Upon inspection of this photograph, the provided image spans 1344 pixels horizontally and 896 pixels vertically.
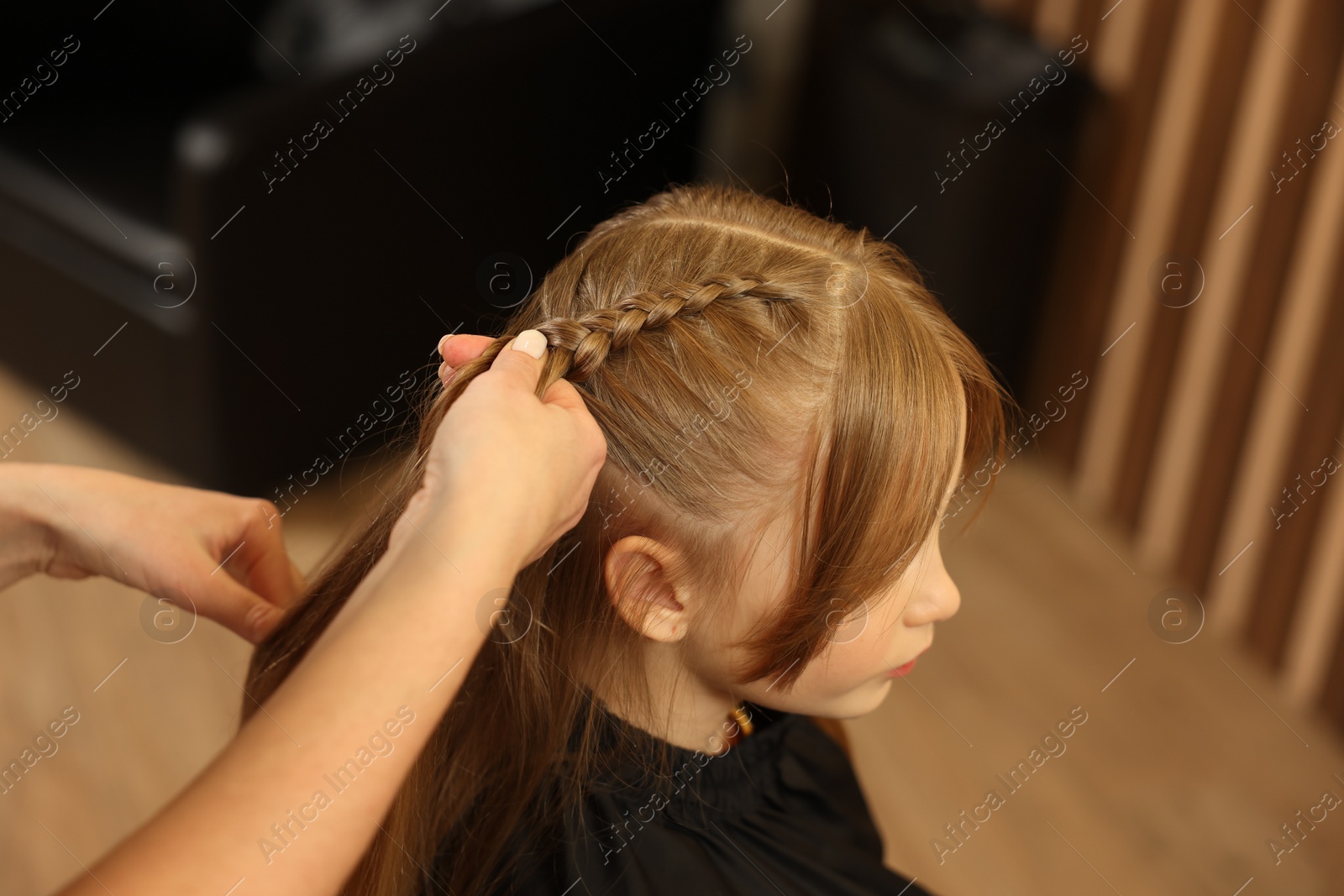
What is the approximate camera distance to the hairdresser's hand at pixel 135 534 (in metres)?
0.82

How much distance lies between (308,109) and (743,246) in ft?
3.99

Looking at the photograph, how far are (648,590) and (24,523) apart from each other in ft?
1.50

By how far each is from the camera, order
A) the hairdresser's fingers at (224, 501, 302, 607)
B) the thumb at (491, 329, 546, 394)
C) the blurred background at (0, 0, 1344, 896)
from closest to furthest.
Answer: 1. the thumb at (491, 329, 546, 394)
2. the hairdresser's fingers at (224, 501, 302, 607)
3. the blurred background at (0, 0, 1344, 896)

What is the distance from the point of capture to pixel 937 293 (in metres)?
2.09

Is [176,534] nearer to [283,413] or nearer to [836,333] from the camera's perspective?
[836,333]

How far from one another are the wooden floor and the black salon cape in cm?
58

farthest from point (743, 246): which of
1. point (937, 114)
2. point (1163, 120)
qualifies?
point (1163, 120)

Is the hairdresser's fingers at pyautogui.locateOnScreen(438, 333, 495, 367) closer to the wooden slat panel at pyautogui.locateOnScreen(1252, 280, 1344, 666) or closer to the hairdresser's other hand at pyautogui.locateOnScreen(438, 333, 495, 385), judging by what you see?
the hairdresser's other hand at pyautogui.locateOnScreen(438, 333, 495, 385)

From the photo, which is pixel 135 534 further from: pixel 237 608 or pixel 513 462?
pixel 513 462

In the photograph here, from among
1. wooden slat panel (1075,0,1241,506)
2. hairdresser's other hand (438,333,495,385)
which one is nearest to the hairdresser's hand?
hairdresser's other hand (438,333,495,385)

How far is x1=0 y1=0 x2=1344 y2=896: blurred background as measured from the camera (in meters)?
1.73

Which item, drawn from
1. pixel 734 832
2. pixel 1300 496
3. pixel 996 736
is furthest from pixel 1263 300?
pixel 734 832

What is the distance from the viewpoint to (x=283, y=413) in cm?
199

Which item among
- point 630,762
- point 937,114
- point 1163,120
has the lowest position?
point 1163,120
